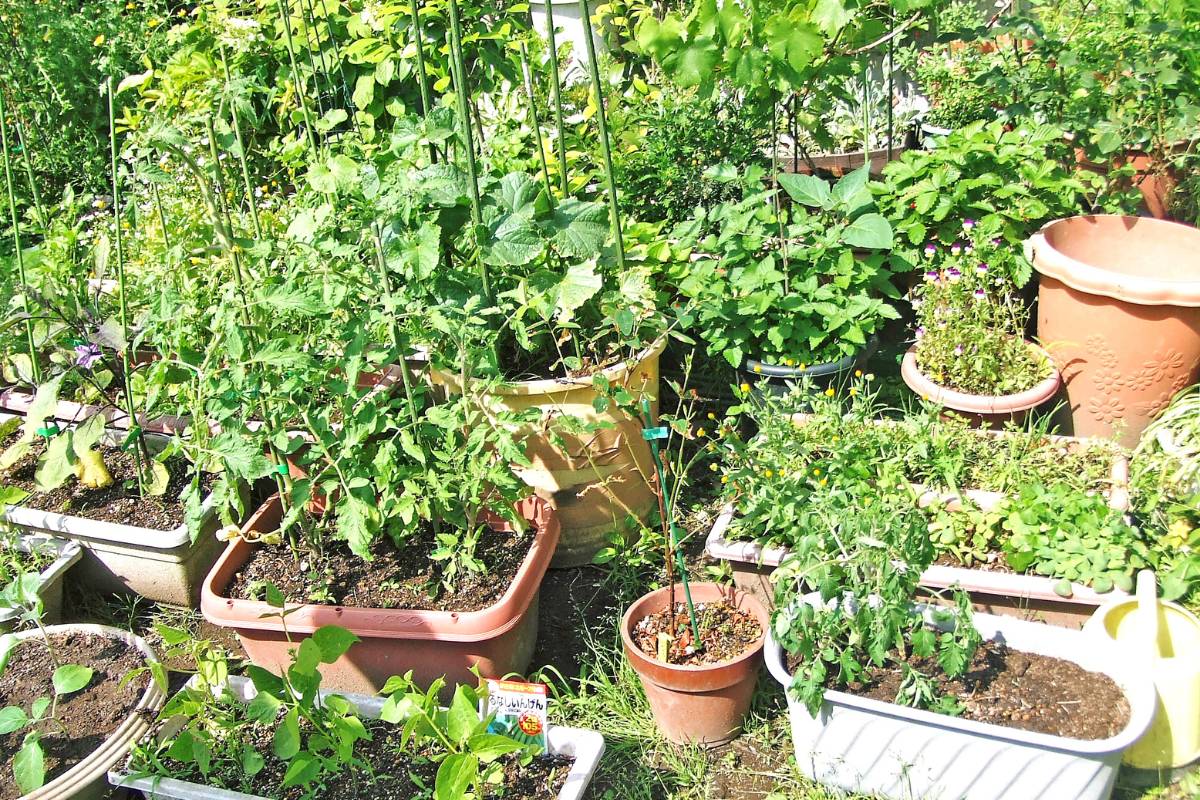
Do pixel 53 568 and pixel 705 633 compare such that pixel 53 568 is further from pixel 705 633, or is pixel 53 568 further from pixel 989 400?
pixel 989 400

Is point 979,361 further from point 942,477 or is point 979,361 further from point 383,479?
point 383,479

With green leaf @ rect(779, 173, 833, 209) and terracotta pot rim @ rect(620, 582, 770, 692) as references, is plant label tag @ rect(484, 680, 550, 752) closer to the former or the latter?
terracotta pot rim @ rect(620, 582, 770, 692)

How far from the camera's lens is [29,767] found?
2.08 metres

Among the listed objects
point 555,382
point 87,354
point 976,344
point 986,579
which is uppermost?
point 87,354

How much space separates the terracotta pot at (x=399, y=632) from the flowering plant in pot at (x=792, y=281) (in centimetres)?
87

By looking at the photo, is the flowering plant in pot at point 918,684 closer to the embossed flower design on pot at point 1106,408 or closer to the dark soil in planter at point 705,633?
the dark soil in planter at point 705,633

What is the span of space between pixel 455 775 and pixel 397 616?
591mm

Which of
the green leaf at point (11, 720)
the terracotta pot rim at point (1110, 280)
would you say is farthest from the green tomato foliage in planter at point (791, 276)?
the green leaf at point (11, 720)

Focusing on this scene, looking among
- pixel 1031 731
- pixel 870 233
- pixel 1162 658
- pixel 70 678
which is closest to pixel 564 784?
pixel 1031 731

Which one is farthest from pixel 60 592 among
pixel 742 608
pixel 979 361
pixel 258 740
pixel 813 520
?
pixel 979 361

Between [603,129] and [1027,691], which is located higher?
[603,129]

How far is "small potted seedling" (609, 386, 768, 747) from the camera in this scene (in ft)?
7.52

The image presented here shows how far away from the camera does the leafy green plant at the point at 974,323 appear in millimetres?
2965

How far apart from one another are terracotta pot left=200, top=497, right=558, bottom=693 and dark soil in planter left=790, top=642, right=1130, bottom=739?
69 centimetres
